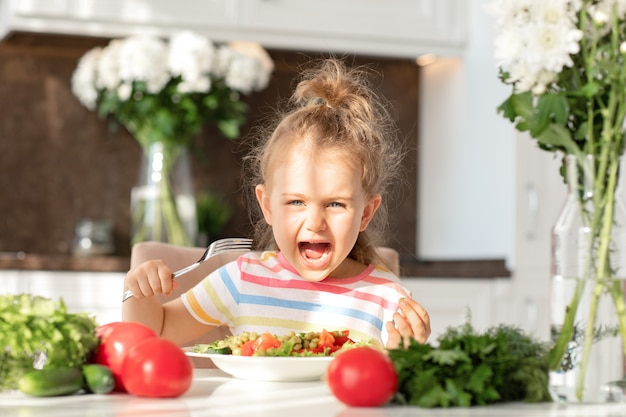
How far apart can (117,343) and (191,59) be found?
219 cm

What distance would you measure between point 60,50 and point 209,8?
1.98ft

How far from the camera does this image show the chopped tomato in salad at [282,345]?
4.04ft

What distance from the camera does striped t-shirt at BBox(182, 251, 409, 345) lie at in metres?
1.66

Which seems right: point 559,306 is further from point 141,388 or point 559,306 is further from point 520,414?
point 141,388

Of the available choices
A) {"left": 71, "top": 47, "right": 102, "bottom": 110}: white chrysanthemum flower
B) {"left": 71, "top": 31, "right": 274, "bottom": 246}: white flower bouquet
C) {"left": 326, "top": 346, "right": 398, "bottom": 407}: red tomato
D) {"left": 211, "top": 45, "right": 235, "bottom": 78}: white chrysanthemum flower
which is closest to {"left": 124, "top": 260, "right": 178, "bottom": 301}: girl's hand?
{"left": 326, "top": 346, "right": 398, "bottom": 407}: red tomato

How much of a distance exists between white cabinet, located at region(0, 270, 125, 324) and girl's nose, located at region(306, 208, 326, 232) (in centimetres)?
162

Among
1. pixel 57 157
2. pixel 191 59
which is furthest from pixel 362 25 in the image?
pixel 57 157

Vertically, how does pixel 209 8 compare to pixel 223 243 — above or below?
above

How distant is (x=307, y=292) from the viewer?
1.68m

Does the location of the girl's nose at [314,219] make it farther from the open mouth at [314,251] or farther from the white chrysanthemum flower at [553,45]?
the white chrysanthemum flower at [553,45]

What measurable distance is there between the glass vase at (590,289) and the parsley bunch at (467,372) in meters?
0.03

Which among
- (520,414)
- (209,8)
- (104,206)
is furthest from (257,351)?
(104,206)

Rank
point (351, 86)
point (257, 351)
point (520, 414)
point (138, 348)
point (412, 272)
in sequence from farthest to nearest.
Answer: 1. point (412, 272)
2. point (351, 86)
3. point (257, 351)
4. point (138, 348)
5. point (520, 414)

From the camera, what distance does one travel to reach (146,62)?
3.19 m
